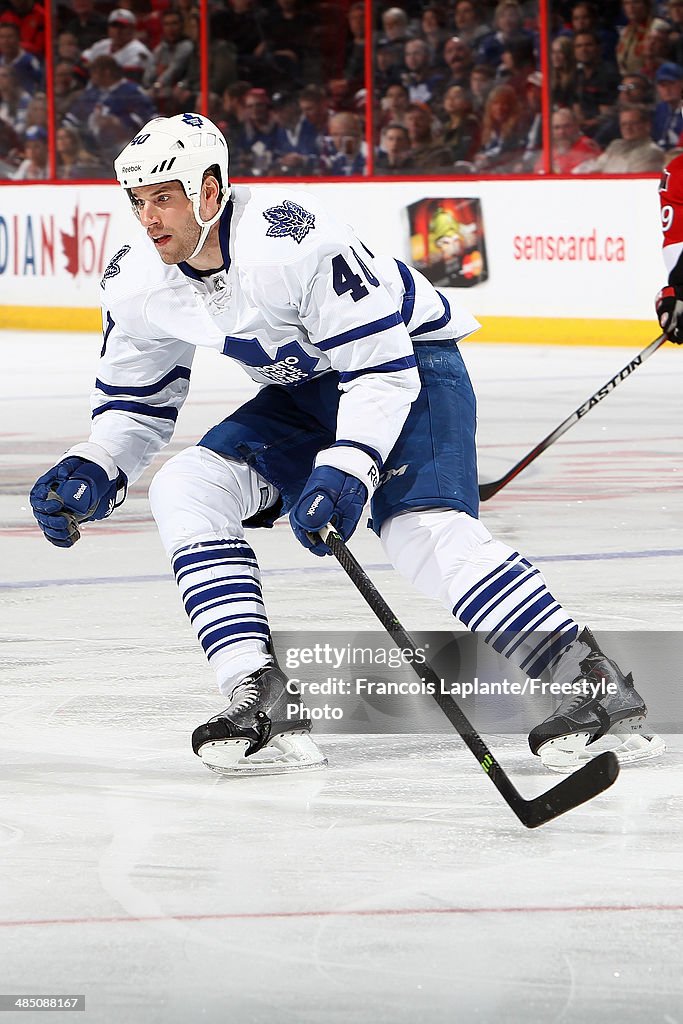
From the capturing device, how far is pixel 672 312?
6.31 meters

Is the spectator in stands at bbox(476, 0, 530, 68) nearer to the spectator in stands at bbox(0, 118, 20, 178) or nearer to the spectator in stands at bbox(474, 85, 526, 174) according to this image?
the spectator in stands at bbox(474, 85, 526, 174)

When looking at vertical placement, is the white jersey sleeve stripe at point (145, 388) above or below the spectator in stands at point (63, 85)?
above

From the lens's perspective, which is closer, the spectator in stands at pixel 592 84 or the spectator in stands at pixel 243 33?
the spectator in stands at pixel 592 84

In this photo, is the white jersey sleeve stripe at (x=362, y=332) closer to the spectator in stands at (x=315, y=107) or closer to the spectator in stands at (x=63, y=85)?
the spectator in stands at (x=315, y=107)

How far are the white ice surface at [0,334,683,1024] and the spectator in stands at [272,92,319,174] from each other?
859 centimetres

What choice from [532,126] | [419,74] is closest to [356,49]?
[419,74]

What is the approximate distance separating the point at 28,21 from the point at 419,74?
11.0 feet

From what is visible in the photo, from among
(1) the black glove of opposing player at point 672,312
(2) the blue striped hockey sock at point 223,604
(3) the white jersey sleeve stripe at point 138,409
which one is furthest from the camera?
(1) the black glove of opposing player at point 672,312

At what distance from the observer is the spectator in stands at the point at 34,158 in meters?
14.5

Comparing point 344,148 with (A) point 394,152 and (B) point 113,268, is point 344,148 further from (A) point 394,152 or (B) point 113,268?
(B) point 113,268

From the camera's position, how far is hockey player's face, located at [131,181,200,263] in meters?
3.24

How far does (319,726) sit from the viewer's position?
359 cm

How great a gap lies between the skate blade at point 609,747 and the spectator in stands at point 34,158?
11.7 m

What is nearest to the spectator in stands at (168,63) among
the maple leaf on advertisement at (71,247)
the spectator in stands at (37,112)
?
the spectator in stands at (37,112)
